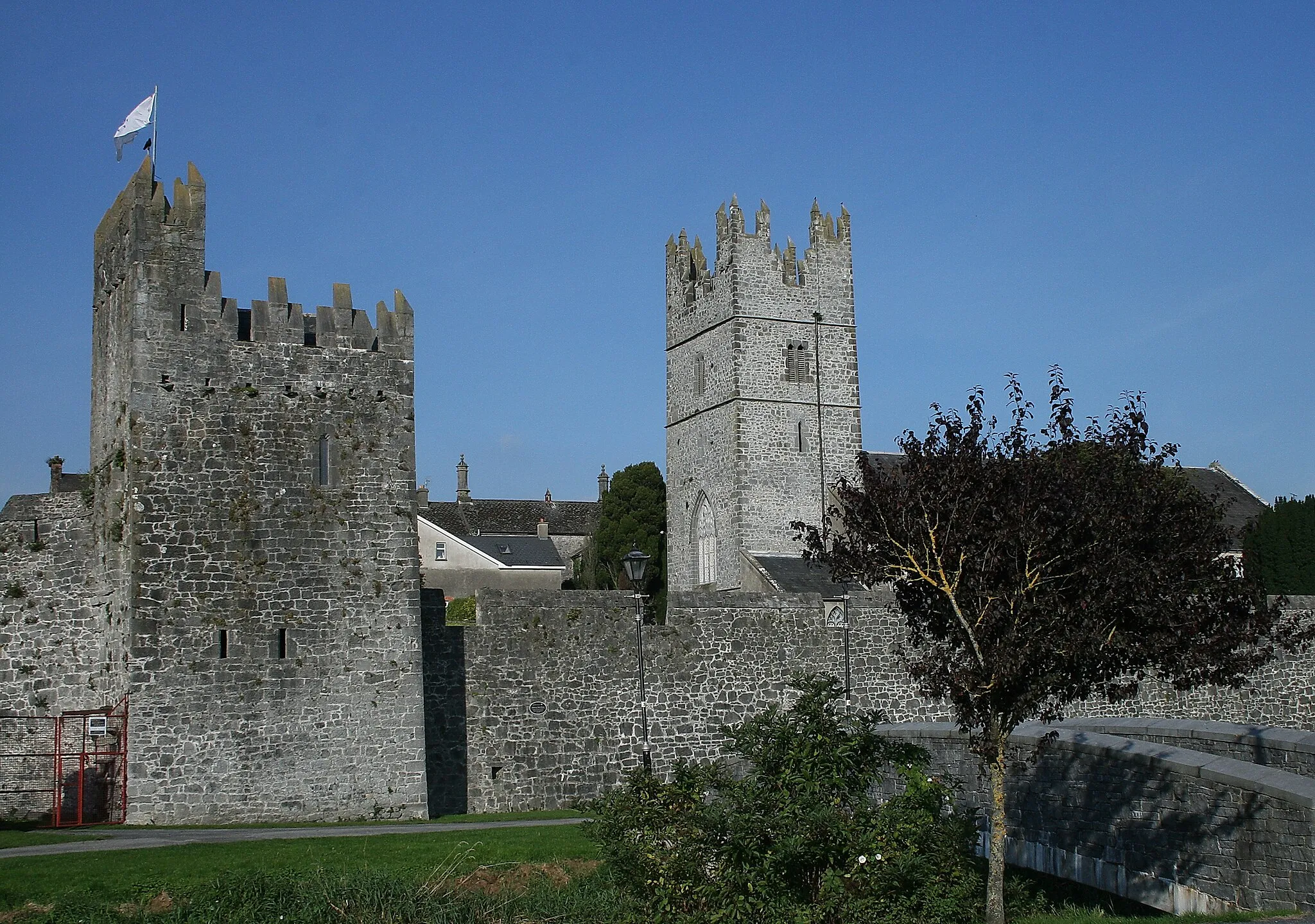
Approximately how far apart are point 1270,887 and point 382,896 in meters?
8.04

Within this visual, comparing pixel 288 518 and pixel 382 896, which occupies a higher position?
pixel 288 518

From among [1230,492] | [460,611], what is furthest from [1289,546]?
[460,611]

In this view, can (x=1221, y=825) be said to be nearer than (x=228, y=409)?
Yes

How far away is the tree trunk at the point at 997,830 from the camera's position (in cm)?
1239

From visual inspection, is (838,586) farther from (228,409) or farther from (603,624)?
(228,409)

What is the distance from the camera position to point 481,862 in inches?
595

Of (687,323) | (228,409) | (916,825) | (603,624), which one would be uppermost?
(687,323)

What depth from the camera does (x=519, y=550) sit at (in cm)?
6738

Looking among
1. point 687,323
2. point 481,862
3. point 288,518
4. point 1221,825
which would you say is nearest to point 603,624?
Result: point 288,518

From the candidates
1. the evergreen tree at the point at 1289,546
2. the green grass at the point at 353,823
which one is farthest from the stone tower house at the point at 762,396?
the green grass at the point at 353,823

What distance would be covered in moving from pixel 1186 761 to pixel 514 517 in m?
67.5

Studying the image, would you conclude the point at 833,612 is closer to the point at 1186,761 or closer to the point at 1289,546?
the point at 1186,761

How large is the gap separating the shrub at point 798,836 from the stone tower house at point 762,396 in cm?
3680

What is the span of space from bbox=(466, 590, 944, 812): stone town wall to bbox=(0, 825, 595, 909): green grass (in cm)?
494
